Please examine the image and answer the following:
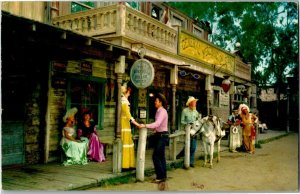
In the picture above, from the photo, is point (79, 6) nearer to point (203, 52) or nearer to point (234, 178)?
point (203, 52)

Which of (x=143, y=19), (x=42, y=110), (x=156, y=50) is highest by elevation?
(x=143, y=19)

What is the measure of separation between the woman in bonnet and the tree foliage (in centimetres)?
1047

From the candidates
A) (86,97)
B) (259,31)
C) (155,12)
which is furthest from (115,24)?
(259,31)

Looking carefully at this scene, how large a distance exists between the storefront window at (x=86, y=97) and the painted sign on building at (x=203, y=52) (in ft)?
10.7

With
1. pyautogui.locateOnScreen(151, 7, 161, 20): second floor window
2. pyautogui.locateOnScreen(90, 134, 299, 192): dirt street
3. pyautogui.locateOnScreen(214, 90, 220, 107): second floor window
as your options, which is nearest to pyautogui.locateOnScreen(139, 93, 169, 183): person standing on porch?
pyautogui.locateOnScreen(90, 134, 299, 192): dirt street

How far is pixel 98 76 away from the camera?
37.6ft

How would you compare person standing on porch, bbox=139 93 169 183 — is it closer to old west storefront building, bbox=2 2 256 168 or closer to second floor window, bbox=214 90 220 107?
old west storefront building, bbox=2 2 256 168

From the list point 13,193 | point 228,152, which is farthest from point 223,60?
point 13,193

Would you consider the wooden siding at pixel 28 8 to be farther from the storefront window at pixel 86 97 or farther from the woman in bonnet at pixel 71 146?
the woman in bonnet at pixel 71 146

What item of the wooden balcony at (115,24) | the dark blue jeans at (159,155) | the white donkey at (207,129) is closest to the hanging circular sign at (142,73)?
the wooden balcony at (115,24)

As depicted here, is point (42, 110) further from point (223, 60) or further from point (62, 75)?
point (223, 60)

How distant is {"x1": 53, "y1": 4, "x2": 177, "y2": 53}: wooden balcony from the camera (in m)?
9.49

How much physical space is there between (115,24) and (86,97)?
2648 millimetres

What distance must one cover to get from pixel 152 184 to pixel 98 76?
484 centimetres
